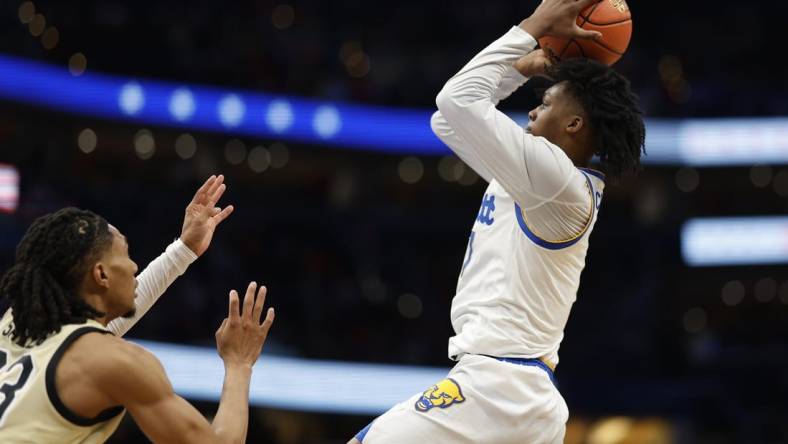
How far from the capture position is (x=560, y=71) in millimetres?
4344

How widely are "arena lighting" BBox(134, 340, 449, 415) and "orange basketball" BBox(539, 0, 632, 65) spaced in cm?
1135

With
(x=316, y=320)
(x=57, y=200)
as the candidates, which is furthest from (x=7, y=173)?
(x=316, y=320)

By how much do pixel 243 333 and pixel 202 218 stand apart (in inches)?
38.6

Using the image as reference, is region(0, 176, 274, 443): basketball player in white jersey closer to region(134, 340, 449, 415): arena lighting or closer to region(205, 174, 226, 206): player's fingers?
region(205, 174, 226, 206): player's fingers

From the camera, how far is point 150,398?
351cm

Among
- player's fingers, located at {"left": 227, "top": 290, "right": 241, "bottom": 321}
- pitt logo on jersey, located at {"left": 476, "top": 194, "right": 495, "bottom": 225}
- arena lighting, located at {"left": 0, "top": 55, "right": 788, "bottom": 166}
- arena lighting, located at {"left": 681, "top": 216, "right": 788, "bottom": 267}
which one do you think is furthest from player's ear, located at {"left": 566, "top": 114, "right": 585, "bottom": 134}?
arena lighting, located at {"left": 681, "top": 216, "right": 788, "bottom": 267}

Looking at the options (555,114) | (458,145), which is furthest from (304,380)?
(555,114)

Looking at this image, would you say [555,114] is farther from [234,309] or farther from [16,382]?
[16,382]

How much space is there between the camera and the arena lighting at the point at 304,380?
49.6 feet

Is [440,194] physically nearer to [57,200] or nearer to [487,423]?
[57,200]

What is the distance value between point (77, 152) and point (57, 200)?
642 centimetres

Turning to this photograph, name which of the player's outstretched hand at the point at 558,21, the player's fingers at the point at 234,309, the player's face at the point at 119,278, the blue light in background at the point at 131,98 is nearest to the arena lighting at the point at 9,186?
the blue light in background at the point at 131,98

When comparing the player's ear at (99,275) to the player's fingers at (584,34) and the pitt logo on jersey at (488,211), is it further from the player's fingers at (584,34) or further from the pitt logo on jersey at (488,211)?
the player's fingers at (584,34)

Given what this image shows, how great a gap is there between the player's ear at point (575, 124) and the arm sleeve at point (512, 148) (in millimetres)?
163
